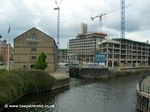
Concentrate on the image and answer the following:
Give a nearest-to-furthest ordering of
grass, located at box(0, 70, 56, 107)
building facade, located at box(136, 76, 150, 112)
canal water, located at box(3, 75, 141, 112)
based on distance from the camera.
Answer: building facade, located at box(136, 76, 150, 112), grass, located at box(0, 70, 56, 107), canal water, located at box(3, 75, 141, 112)

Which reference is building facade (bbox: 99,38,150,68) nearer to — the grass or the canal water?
the grass

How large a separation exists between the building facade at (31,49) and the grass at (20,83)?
29.2 m

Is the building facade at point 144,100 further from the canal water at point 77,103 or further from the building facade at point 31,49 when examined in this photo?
the building facade at point 31,49

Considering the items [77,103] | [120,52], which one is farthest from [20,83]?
[120,52]

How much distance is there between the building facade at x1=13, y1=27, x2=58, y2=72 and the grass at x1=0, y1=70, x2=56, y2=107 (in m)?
29.2

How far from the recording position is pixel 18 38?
100625 mm

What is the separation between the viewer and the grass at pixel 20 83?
47.8 meters

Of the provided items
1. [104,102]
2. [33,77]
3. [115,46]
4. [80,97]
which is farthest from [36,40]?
[115,46]

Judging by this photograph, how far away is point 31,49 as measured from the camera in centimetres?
10225

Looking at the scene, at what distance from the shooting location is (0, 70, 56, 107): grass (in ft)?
157

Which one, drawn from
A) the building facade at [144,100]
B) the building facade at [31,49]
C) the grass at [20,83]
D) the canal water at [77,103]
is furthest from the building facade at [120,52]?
the building facade at [144,100]

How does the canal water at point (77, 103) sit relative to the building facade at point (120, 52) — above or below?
below

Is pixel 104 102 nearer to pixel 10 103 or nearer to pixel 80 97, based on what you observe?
pixel 80 97

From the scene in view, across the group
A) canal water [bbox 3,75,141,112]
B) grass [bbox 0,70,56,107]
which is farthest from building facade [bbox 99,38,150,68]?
canal water [bbox 3,75,141,112]
